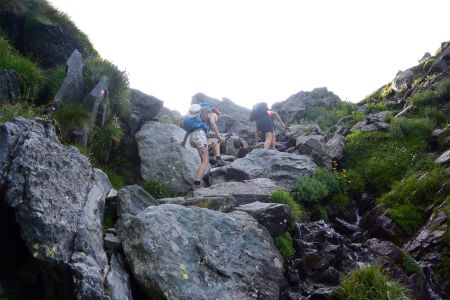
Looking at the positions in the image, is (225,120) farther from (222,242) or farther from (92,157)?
(222,242)

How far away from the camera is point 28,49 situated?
15.3 meters

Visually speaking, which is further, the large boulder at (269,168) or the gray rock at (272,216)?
the large boulder at (269,168)

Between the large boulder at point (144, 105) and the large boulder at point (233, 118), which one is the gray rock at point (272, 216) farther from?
the large boulder at point (233, 118)

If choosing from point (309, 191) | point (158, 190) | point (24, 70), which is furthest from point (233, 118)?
point (24, 70)

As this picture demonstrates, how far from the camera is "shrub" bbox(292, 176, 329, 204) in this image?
14.4m

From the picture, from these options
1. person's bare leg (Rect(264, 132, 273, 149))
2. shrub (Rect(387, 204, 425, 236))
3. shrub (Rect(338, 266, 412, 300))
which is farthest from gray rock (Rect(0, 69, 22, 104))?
shrub (Rect(387, 204, 425, 236))

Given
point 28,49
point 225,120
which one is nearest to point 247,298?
point 28,49

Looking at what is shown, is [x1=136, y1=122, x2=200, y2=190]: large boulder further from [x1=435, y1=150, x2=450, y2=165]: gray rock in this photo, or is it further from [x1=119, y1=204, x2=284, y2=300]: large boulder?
[x1=435, y1=150, x2=450, y2=165]: gray rock

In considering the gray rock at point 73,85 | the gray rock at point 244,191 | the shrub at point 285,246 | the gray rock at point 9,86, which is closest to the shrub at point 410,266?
the shrub at point 285,246

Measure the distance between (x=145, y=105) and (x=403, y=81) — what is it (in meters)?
18.9

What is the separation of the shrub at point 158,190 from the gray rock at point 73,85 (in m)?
3.57

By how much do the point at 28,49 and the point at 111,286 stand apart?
38.4 ft

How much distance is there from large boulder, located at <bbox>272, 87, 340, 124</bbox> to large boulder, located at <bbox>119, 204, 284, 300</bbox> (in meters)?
20.6

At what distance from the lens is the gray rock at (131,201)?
9.89 m
